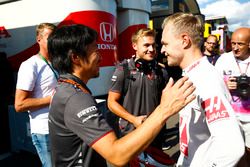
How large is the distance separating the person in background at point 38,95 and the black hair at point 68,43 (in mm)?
944

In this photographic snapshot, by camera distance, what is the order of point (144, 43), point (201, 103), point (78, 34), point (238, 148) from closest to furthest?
point (238, 148) → point (201, 103) → point (78, 34) → point (144, 43)

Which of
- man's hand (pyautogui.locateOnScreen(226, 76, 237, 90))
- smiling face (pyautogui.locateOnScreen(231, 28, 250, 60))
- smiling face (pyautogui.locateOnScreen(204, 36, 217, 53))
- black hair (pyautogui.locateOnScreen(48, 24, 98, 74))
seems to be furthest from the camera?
smiling face (pyautogui.locateOnScreen(204, 36, 217, 53))

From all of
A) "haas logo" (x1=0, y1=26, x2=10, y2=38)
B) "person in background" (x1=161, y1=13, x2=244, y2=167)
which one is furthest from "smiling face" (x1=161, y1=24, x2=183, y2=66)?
"haas logo" (x1=0, y1=26, x2=10, y2=38)

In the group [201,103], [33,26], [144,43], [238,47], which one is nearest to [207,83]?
[201,103]

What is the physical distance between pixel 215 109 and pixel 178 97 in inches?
8.3

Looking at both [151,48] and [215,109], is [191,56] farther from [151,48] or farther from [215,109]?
[151,48]

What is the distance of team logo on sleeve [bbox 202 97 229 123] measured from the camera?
48.8 inches

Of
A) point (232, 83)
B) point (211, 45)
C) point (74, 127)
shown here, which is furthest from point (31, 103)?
point (211, 45)

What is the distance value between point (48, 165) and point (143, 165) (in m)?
0.85

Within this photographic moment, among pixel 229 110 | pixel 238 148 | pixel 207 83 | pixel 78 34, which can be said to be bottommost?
pixel 238 148

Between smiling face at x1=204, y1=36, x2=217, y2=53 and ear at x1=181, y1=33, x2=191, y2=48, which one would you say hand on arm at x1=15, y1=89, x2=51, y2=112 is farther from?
smiling face at x1=204, y1=36, x2=217, y2=53

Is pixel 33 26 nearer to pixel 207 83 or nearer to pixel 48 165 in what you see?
pixel 48 165

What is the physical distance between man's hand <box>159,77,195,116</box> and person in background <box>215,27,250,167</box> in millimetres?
1732

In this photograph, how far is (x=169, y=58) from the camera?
65.2 inches
